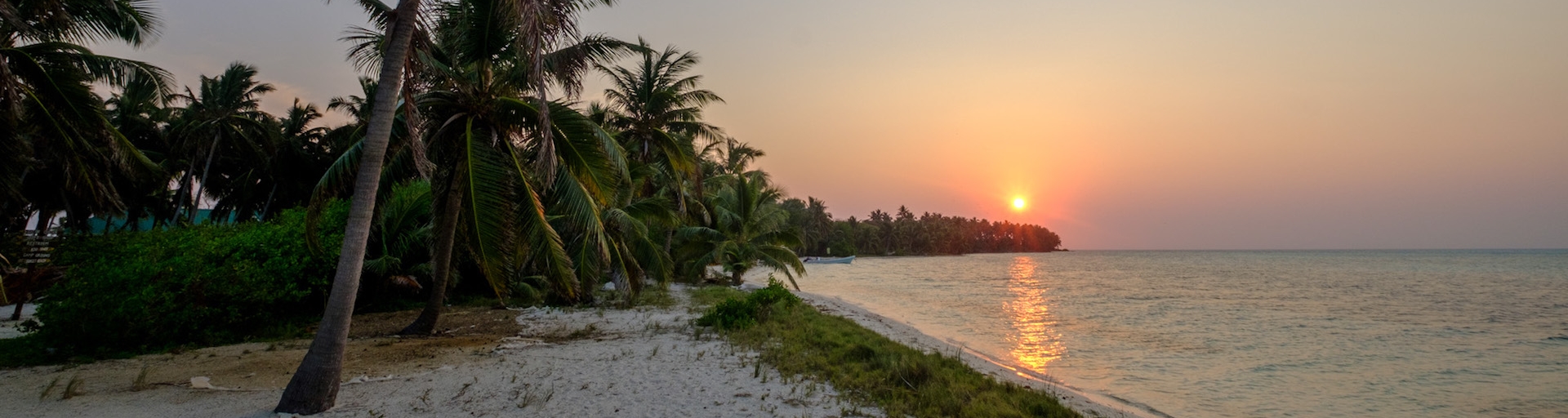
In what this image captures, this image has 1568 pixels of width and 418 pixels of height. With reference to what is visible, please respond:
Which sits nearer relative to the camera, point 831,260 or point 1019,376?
point 1019,376

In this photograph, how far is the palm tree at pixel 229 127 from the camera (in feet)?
75.1

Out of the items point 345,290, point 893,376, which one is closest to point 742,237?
point 893,376

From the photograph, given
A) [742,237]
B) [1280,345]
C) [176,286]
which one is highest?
[742,237]

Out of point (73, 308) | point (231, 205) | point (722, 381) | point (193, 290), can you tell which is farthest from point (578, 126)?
point (231, 205)

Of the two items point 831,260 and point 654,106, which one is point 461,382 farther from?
point 831,260

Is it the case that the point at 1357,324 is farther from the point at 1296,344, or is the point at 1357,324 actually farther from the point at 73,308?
the point at 73,308

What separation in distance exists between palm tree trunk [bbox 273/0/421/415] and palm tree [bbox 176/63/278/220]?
75.3 ft

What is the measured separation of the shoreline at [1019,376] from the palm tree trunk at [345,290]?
7381 millimetres

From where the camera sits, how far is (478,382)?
22.5ft

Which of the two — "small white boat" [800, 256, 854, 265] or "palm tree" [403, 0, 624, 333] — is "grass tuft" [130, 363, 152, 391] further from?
"small white boat" [800, 256, 854, 265]

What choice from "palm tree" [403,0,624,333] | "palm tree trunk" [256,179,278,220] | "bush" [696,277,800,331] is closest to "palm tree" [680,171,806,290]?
"bush" [696,277,800,331]

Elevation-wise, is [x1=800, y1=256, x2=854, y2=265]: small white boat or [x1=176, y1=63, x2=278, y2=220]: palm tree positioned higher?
[x1=176, y1=63, x2=278, y2=220]: palm tree

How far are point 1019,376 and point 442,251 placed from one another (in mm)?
9094

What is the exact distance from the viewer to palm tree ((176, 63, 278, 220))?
75.1 ft
